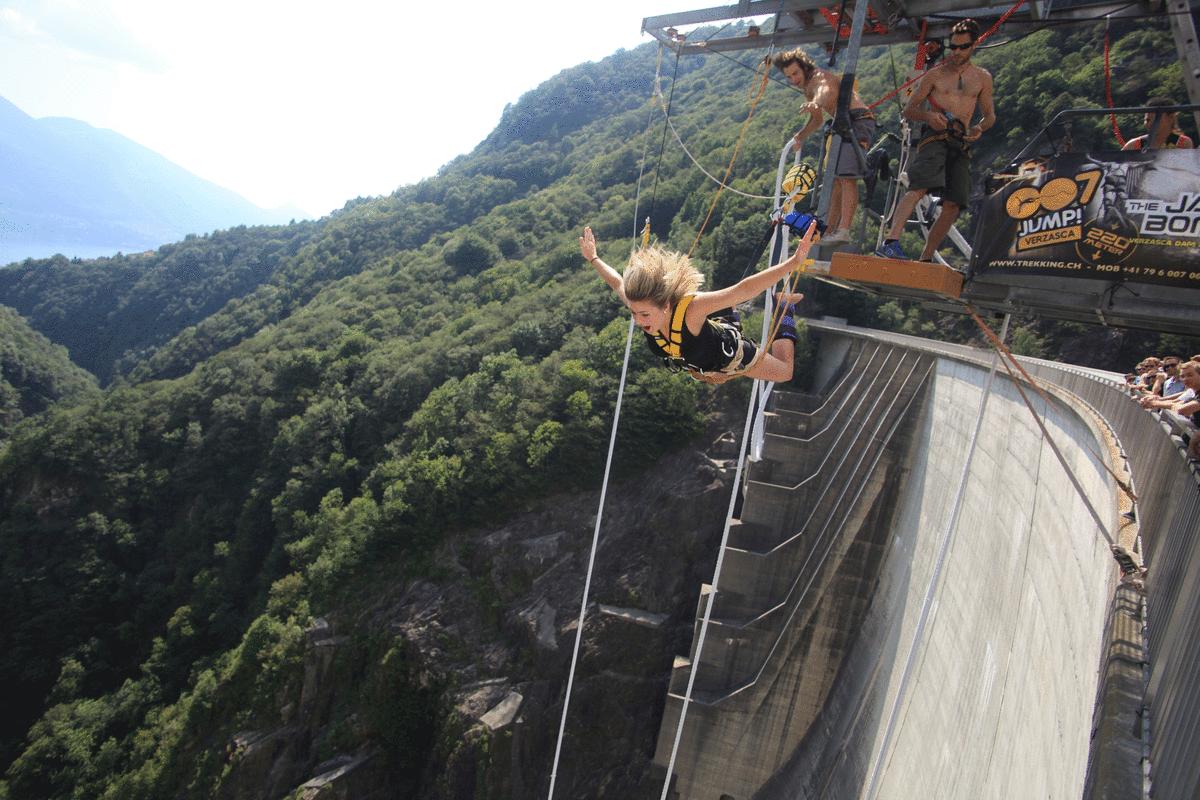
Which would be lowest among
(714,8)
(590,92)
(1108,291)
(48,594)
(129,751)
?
(129,751)

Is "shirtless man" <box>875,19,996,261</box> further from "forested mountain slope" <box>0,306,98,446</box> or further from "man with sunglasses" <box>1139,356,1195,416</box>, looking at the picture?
"forested mountain slope" <box>0,306,98,446</box>

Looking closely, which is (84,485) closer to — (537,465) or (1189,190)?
(537,465)

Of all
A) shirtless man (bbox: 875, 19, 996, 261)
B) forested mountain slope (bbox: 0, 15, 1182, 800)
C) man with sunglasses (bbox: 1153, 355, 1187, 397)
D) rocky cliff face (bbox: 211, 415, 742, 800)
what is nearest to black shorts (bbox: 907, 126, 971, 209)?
shirtless man (bbox: 875, 19, 996, 261)

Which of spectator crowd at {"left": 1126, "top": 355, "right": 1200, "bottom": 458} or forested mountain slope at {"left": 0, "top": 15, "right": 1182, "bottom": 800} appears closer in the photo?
spectator crowd at {"left": 1126, "top": 355, "right": 1200, "bottom": 458}

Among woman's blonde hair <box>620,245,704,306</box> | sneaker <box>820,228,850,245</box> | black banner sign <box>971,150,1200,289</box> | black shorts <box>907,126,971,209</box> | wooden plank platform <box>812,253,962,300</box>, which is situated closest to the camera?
black banner sign <box>971,150,1200,289</box>

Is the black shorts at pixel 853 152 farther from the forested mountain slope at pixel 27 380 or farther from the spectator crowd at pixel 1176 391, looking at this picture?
the forested mountain slope at pixel 27 380

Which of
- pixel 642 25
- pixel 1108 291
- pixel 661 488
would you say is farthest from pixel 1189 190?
pixel 661 488

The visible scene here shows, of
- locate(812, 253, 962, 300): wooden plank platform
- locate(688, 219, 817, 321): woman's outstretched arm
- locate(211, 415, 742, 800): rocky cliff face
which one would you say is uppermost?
locate(812, 253, 962, 300): wooden plank platform

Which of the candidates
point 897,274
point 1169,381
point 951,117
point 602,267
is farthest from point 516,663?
point 951,117
